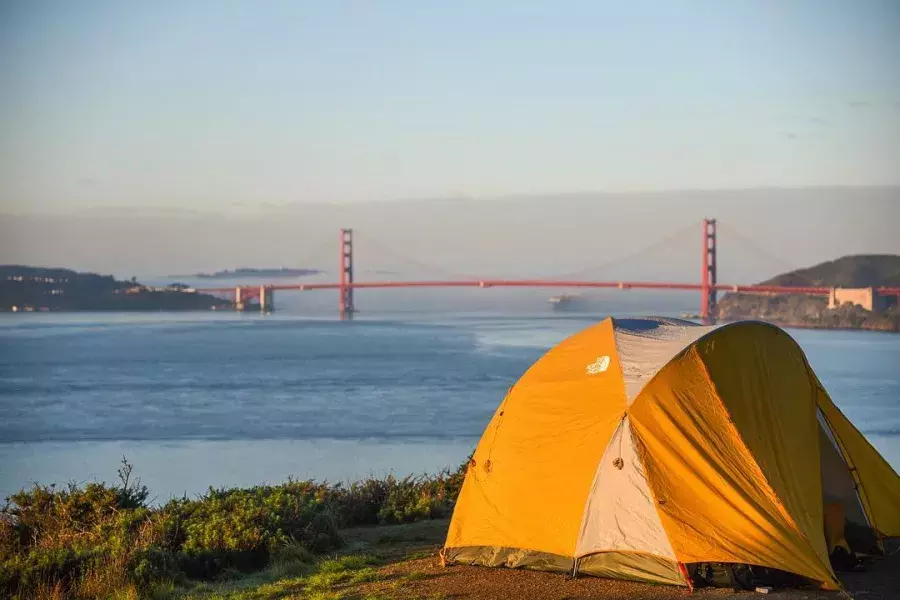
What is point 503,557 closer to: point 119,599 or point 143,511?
point 119,599

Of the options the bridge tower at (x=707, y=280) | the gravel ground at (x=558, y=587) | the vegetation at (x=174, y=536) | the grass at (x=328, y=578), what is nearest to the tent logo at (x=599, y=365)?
the gravel ground at (x=558, y=587)

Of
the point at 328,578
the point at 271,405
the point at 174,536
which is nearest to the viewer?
the point at 328,578

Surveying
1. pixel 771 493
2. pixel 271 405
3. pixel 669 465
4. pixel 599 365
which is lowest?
pixel 271 405

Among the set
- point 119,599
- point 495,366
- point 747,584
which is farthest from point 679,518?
point 495,366

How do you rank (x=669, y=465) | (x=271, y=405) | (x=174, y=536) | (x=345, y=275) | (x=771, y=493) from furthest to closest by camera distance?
(x=345, y=275), (x=271, y=405), (x=174, y=536), (x=669, y=465), (x=771, y=493)

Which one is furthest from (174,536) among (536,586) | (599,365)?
(599,365)

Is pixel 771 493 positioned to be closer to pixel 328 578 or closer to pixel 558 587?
A: pixel 558 587

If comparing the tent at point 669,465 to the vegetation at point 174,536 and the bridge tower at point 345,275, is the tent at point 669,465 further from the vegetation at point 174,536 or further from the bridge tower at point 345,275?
the bridge tower at point 345,275
